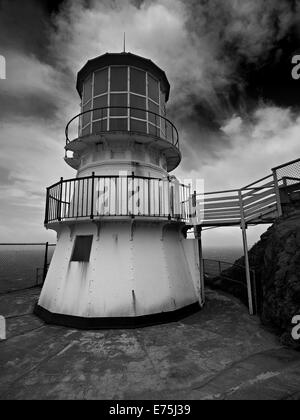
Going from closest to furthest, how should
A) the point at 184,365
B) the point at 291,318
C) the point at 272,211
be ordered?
the point at 184,365
the point at 291,318
the point at 272,211

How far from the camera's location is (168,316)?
7.87 m

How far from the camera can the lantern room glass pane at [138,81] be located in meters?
9.32

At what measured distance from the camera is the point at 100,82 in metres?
9.47

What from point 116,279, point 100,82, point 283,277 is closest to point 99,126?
point 100,82

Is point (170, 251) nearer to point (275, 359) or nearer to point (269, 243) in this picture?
point (269, 243)

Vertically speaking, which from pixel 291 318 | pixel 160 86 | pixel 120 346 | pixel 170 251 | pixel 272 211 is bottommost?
pixel 120 346

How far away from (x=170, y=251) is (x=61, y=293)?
14.6ft

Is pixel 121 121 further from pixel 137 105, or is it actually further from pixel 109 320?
pixel 109 320

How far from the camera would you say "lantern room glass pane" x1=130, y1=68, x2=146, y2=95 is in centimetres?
932

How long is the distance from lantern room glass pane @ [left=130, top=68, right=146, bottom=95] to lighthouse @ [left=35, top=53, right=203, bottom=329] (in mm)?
48

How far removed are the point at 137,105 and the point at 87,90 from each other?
2568 mm

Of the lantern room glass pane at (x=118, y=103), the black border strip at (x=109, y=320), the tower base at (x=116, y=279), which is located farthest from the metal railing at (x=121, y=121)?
the black border strip at (x=109, y=320)
